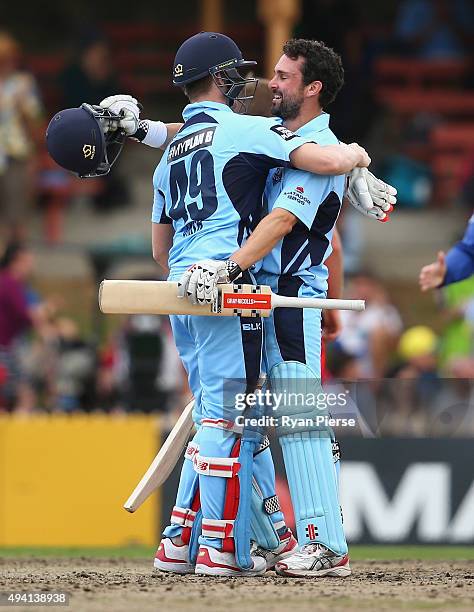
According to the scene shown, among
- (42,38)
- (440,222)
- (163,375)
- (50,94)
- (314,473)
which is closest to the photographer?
(314,473)

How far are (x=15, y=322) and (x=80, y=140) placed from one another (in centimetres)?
639

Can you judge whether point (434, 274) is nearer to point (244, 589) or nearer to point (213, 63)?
point (213, 63)

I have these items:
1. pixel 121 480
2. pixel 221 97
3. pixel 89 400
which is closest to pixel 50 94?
pixel 89 400

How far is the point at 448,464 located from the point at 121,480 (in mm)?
2536

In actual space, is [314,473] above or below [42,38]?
below

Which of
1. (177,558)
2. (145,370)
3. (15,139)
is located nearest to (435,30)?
(15,139)

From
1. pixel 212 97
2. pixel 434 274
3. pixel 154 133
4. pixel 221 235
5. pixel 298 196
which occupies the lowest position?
pixel 434 274

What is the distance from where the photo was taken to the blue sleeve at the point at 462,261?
852 cm

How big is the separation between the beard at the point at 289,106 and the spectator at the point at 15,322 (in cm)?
629

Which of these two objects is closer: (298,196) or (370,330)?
(298,196)

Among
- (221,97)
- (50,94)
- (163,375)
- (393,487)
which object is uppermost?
(50,94)

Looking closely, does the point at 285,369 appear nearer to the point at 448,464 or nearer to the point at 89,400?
the point at 448,464

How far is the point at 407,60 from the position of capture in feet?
63.7

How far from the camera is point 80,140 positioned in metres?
7.15
